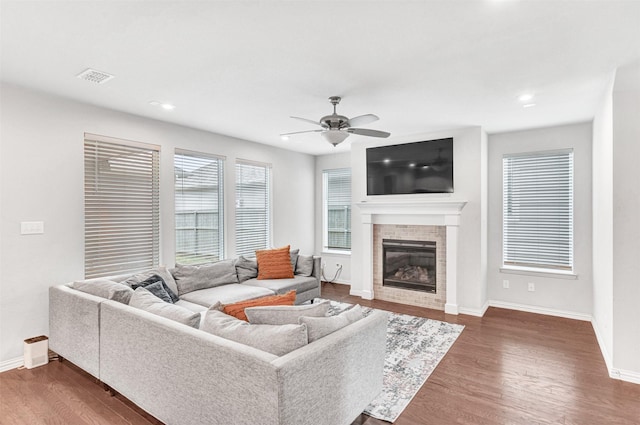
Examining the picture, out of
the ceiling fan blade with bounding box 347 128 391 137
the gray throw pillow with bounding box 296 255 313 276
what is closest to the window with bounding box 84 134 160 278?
the gray throw pillow with bounding box 296 255 313 276

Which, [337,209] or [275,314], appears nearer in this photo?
[275,314]

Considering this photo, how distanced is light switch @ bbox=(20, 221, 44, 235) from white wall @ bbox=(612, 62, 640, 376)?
532 centimetres

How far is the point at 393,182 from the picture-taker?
536cm

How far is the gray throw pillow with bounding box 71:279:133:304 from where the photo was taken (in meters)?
2.75

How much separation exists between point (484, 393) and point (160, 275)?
338cm

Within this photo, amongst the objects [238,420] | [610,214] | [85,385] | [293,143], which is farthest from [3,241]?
[610,214]

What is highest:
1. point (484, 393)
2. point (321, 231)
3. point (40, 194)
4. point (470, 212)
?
point (40, 194)

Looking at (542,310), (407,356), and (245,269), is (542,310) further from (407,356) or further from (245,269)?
(245,269)

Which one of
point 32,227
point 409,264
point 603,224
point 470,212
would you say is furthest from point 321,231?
point 32,227

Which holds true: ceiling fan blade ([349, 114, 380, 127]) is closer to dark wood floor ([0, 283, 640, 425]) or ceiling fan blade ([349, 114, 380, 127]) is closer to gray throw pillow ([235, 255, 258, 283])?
dark wood floor ([0, 283, 640, 425])

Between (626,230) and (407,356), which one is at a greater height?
(626,230)

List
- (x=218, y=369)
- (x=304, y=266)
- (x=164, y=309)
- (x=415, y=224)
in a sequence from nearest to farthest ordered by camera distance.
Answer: (x=218, y=369) → (x=164, y=309) → (x=304, y=266) → (x=415, y=224)

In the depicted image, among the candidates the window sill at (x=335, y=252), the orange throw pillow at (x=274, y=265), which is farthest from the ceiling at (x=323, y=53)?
the window sill at (x=335, y=252)

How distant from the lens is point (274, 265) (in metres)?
4.85
